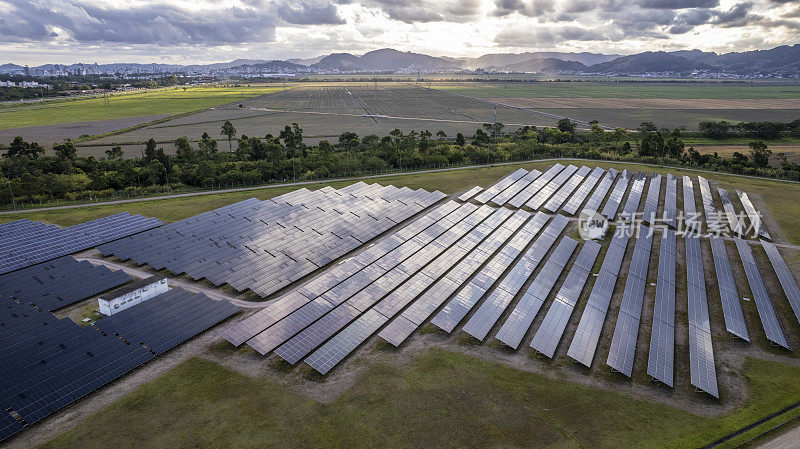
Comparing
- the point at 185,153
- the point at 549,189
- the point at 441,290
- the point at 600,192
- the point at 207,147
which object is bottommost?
the point at 441,290

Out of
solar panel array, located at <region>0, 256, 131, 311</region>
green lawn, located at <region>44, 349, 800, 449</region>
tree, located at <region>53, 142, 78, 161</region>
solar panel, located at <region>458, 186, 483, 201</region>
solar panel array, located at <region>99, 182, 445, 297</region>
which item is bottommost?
green lawn, located at <region>44, 349, 800, 449</region>

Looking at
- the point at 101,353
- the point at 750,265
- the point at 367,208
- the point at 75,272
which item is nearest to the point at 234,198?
the point at 367,208

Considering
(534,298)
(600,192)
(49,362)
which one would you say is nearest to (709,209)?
(600,192)

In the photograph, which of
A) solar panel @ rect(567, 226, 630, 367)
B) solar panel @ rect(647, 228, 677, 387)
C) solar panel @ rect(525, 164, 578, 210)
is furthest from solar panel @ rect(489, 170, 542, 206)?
solar panel @ rect(647, 228, 677, 387)

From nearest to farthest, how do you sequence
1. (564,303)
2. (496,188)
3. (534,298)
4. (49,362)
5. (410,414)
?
(410,414) < (49,362) < (564,303) < (534,298) < (496,188)

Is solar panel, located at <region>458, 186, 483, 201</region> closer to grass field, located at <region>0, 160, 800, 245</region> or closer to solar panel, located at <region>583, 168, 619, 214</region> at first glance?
grass field, located at <region>0, 160, 800, 245</region>

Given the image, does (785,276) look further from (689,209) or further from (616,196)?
(616,196)

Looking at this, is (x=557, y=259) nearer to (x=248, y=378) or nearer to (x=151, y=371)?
(x=248, y=378)

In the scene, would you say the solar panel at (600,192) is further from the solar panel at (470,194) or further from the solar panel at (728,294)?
the solar panel at (470,194)
